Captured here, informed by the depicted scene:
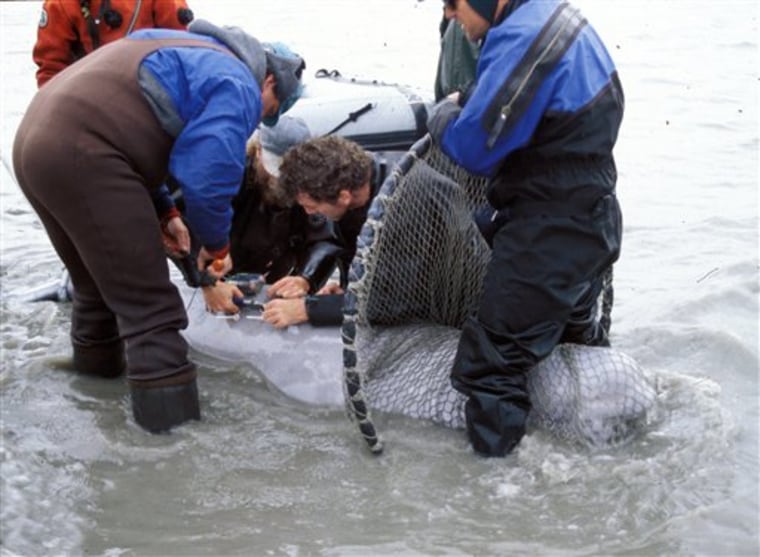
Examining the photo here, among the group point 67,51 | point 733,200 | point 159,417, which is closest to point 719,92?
point 733,200

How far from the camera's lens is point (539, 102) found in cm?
355

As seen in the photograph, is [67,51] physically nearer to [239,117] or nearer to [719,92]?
[239,117]

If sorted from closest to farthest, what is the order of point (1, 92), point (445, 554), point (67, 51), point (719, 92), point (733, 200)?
point (445, 554) → point (67, 51) → point (733, 200) → point (719, 92) → point (1, 92)

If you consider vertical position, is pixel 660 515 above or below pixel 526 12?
below

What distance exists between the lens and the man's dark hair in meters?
4.28

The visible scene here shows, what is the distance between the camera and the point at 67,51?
5555 millimetres

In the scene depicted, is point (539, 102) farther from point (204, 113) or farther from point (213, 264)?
point (213, 264)

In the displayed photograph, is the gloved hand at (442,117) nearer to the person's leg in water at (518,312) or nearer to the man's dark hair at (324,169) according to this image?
the person's leg in water at (518,312)

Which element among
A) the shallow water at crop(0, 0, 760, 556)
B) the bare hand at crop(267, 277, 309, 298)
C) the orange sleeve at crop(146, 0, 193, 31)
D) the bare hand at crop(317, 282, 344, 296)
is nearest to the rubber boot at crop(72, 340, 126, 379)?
the shallow water at crop(0, 0, 760, 556)

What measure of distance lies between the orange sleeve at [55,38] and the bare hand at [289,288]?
184 centimetres

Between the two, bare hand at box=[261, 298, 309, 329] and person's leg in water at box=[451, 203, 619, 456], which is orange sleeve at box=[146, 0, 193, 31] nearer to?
bare hand at box=[261, 298, 309, 329]

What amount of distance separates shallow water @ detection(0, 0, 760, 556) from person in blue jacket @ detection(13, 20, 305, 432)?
41cm

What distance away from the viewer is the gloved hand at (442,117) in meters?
3.72

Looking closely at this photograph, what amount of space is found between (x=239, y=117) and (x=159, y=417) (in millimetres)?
1284
